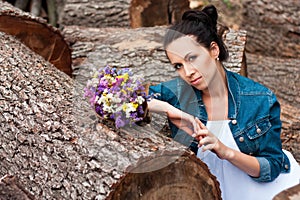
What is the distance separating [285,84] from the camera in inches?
168

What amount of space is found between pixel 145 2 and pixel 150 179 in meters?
2.86

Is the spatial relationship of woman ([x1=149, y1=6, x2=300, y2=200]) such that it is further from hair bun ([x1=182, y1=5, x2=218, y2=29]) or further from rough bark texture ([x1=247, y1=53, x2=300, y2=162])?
rough bark texture ([x1=247, y1=53, x2=300, y2=162])

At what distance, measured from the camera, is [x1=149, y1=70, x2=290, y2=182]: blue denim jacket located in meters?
2.40

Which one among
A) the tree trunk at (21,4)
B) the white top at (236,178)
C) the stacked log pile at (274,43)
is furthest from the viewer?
the tree trunk at (21,4)

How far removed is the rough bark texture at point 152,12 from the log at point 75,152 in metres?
2.37

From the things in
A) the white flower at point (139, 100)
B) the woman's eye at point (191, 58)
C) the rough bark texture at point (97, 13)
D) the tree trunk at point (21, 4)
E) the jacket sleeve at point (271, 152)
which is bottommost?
the tree trunk at point (21, 4)

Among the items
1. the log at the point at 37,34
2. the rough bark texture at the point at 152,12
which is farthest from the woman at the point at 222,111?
the rough bark texture at the point at 152,12

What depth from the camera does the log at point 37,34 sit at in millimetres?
3168

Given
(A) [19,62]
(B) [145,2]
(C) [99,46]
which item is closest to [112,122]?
(A) [19,62]

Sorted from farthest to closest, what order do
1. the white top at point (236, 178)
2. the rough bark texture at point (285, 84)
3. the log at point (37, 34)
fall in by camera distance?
the rough bark texture at point (285, 84), the log at point (37, 34), the white top at point (236, 178)

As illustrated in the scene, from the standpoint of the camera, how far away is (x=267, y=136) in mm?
2398

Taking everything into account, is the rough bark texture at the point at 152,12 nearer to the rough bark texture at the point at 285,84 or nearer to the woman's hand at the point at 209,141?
the rough bark texture at the point at 285,84

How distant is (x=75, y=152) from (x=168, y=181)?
38 centimetres

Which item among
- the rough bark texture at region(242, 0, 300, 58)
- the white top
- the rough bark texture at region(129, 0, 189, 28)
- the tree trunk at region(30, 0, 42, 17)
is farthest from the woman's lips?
the tree trunk at region(30, 0, 42, 17)
